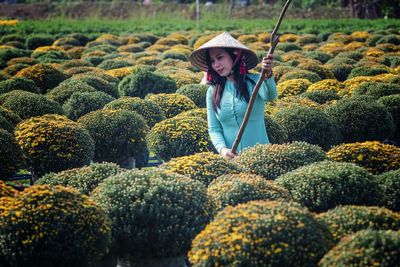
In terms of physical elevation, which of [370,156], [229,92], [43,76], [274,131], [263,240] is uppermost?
[229,92]

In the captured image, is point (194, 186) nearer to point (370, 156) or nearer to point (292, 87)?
point (370, 156)

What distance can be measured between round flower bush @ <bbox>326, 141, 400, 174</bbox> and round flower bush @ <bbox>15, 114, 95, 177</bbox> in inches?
121

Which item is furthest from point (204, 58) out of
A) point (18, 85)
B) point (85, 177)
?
point (18, 85)

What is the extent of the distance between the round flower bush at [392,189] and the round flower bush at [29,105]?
551cm

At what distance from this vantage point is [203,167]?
601 cm

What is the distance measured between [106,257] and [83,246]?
839 mm

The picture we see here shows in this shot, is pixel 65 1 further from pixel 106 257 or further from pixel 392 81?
pixel 106 257

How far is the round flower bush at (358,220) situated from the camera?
4.62 metres

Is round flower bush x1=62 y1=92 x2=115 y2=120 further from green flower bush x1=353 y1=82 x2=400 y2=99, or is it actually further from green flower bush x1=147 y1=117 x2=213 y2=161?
green flower bush x1=353 y1=82 x2=400 y2=99

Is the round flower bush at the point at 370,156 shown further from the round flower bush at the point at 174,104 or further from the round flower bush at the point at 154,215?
the round flower bush at the point at 174,104

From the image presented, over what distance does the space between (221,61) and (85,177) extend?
76.7 inches

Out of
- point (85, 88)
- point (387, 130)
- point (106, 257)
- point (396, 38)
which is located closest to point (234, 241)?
point (106, 257)

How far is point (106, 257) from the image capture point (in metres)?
5.44

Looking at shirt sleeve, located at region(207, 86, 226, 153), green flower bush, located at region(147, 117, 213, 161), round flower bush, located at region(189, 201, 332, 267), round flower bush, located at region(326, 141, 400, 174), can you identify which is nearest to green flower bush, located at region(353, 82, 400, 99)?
round flower bush, located at region(326, 141, 400, 174)
